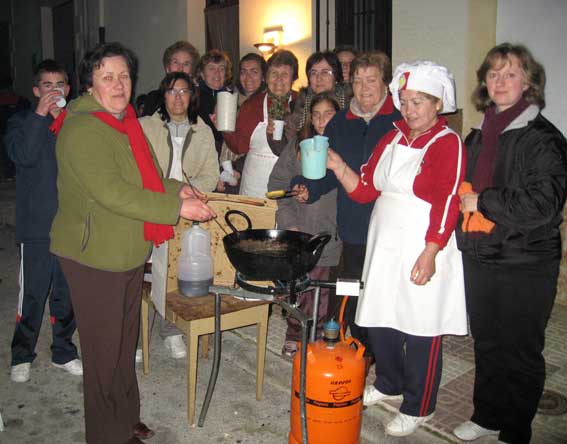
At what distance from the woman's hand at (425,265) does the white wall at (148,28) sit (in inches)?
314

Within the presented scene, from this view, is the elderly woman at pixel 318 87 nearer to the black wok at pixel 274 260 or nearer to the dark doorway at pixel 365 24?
the black wok at pixel 274 260

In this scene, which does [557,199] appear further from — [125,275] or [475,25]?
[475,25]

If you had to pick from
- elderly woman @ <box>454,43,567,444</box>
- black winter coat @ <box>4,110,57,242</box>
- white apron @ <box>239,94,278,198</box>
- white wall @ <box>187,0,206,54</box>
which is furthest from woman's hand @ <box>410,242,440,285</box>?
white wall @ <box>187,0,206,54</box>

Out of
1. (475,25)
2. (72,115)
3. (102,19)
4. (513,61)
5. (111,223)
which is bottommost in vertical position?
(111,223)

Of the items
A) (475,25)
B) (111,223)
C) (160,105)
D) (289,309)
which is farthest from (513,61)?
(475,25)

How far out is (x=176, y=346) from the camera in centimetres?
400

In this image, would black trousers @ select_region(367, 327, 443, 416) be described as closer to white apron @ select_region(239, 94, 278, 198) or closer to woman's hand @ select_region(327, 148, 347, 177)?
woman's hand @ select_region(327, 148, 347, 177)

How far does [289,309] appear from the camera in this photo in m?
2.48

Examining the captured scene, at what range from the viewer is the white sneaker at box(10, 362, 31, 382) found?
360cm

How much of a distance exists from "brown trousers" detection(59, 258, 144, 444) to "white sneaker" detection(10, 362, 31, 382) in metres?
1.21

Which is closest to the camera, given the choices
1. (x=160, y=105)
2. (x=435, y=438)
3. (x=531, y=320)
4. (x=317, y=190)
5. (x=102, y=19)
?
(x=531, y=320)

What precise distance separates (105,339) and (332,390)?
3.58 ft

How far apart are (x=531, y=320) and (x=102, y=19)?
1207 centimetres

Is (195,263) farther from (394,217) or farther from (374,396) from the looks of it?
(374,396)
